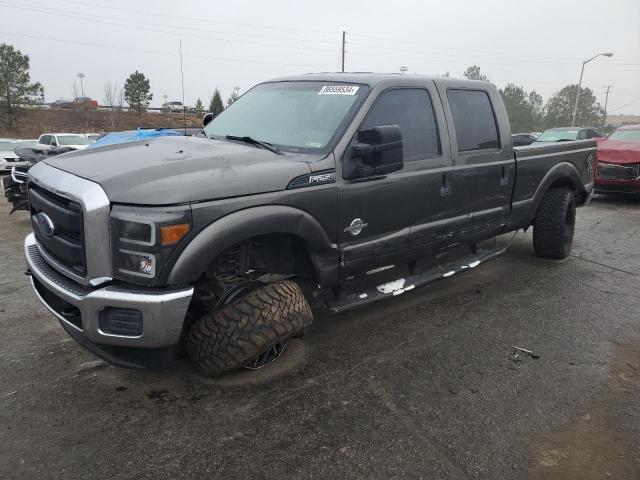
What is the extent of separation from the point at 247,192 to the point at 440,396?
1.72 metres

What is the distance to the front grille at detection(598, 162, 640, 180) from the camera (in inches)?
394

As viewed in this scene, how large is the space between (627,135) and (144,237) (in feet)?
40.7

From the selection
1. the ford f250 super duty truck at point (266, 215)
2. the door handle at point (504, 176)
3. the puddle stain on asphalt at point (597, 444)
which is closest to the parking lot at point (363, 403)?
the puddle stain on asphalt at point (597, 444)

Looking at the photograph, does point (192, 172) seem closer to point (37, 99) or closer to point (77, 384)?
point (77, 384)

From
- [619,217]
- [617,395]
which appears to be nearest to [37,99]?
[619,217]

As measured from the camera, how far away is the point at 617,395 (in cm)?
307

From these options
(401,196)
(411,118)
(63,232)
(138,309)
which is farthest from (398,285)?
(63,232)

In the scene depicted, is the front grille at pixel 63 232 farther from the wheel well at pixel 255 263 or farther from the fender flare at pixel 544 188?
the fender flare at pixel 544 188

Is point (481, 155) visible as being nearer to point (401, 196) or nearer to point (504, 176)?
point (504, 176)

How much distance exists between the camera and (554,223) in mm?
5656

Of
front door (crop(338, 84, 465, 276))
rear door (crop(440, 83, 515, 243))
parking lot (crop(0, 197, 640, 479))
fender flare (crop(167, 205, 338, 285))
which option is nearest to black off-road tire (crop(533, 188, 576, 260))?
rear door (crop(440, 83, 515, 243))

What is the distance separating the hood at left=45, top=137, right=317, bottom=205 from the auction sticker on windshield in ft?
2.31

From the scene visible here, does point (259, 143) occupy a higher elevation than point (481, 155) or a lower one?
higher

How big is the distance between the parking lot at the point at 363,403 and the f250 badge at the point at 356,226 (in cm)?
90
